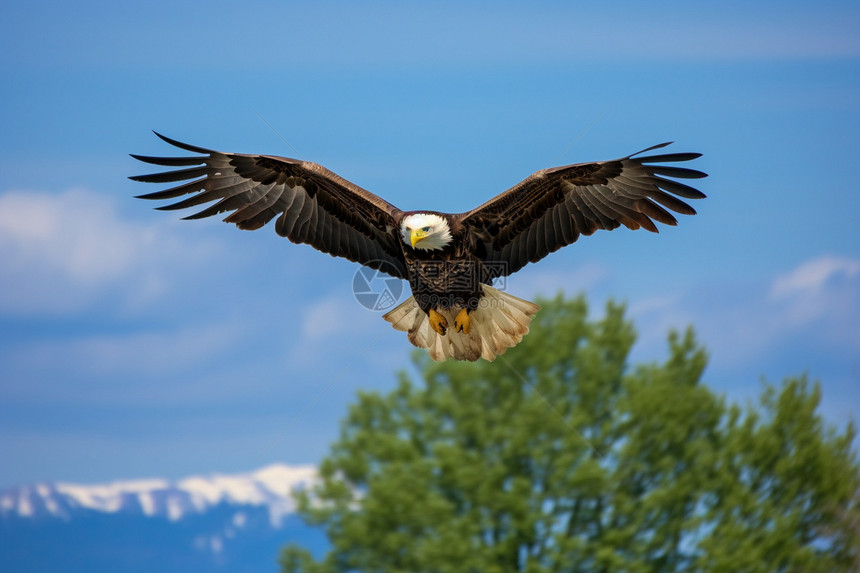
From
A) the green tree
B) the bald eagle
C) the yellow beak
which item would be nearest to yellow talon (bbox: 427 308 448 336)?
the bald eagle

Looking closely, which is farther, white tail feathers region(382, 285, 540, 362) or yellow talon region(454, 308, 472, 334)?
white tail feathers region(382, 285, 540, 362)

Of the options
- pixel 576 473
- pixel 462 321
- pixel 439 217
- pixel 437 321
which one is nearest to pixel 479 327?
pixel 462 321

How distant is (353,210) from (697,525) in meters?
14.9

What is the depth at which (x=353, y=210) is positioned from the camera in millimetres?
8445

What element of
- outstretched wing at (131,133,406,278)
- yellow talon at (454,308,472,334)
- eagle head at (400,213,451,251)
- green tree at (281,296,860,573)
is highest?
green tree at (281,296,860,573)

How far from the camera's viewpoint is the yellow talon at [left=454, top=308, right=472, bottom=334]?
28.2 ft

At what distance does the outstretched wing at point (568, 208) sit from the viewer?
7887 mm

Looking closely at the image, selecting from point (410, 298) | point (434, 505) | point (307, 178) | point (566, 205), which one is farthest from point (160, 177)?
point (434, 505)

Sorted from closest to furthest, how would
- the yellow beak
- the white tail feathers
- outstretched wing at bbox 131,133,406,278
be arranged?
the yellow beak < outstretched wing at bbox 131,133,406,278 < the white tail feathers

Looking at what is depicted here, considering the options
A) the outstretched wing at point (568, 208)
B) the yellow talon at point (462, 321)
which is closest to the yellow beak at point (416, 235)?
the outstretched wing at point (568, 208)

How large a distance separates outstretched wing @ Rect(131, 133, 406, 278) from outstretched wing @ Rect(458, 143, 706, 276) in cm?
92

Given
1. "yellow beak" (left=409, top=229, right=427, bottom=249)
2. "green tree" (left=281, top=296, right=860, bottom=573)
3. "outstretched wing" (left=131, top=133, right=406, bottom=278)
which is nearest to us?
"yellow beak" (left=409, top=229, right=427, bottom=249)

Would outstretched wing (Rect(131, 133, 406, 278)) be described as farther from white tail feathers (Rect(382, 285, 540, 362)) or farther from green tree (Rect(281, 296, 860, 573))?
green tree (Rect(281, 296, 860, 573))

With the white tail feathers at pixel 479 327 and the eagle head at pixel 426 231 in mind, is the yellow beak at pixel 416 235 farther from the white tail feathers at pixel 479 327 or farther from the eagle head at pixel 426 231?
the white tail feathers at pixel 479 327
